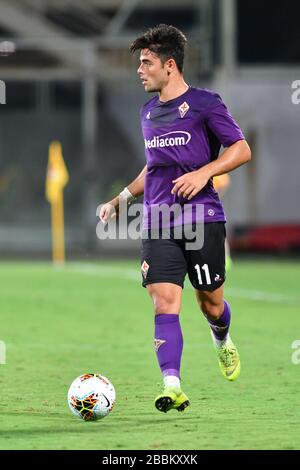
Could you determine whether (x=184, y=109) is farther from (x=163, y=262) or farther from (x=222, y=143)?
(x=163, y=262)

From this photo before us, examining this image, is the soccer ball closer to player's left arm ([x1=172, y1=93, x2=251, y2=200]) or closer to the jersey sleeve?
player's left arm ([x1=172, y1=93, x2=251, y2=200])

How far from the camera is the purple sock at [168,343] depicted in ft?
24.2

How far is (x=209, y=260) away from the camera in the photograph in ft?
25.5

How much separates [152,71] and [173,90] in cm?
20

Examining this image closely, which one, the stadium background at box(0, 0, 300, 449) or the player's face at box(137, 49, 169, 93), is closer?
the player's face at box(137, 49, 169, 93)

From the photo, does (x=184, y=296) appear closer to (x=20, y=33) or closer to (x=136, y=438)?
(x=136, y=438)

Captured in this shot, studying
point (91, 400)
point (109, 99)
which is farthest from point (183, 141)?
point (109, 99)

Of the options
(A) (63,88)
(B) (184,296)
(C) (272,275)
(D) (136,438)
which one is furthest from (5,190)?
(D) (136,438)

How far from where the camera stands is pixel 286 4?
3114 cm

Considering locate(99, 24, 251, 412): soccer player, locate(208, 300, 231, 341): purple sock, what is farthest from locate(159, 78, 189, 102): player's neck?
locate(208, 300, 231, 341): purple sock

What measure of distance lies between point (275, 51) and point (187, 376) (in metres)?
22.7

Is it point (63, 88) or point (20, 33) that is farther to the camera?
point (63, 88)

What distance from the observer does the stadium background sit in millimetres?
8086

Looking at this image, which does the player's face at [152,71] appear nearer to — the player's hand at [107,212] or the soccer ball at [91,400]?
the player's hand at [107,212]
